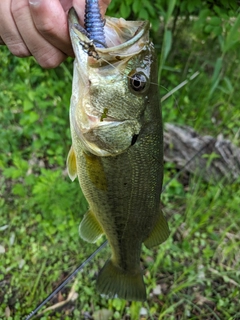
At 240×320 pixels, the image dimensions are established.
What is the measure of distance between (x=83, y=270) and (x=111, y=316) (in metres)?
0.36

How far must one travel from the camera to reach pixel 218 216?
2.59 meters

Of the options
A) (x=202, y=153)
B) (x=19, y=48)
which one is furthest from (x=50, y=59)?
(x=202, y=153)

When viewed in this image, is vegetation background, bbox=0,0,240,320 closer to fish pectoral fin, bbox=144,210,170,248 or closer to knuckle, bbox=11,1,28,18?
fish pectoral fin, bbox=144,210,170,248

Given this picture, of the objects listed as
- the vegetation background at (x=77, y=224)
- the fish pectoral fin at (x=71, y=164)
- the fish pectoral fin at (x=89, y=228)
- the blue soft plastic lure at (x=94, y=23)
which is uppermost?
the blue soft plastic lure at (x=94, y=23)

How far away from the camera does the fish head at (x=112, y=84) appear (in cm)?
107

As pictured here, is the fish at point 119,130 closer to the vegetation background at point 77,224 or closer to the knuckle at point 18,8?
the knuckle at point 18,8

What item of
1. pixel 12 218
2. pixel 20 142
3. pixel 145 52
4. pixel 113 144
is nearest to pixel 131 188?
pixel 113 144

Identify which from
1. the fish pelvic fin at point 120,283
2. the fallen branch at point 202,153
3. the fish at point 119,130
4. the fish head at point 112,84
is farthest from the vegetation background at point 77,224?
the fish head at point 112,84

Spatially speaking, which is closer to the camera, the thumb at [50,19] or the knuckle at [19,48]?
the thumb at [50,19]

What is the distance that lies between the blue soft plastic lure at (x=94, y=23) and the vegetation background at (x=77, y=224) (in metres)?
1.17

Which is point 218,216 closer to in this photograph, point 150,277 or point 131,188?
point 150,277

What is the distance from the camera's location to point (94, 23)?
1008 millimetres

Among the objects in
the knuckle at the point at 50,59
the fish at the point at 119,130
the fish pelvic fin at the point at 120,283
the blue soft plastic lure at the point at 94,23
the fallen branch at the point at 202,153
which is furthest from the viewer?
the fallen branch at the point at 202,153

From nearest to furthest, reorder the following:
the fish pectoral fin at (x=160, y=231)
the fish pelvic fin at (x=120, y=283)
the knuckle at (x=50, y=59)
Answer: the knuckle at (x=50, y=59) → the fish pectoral fin at (x=160, y=231) → the fish pelvic fin at (x=120, y=283)
